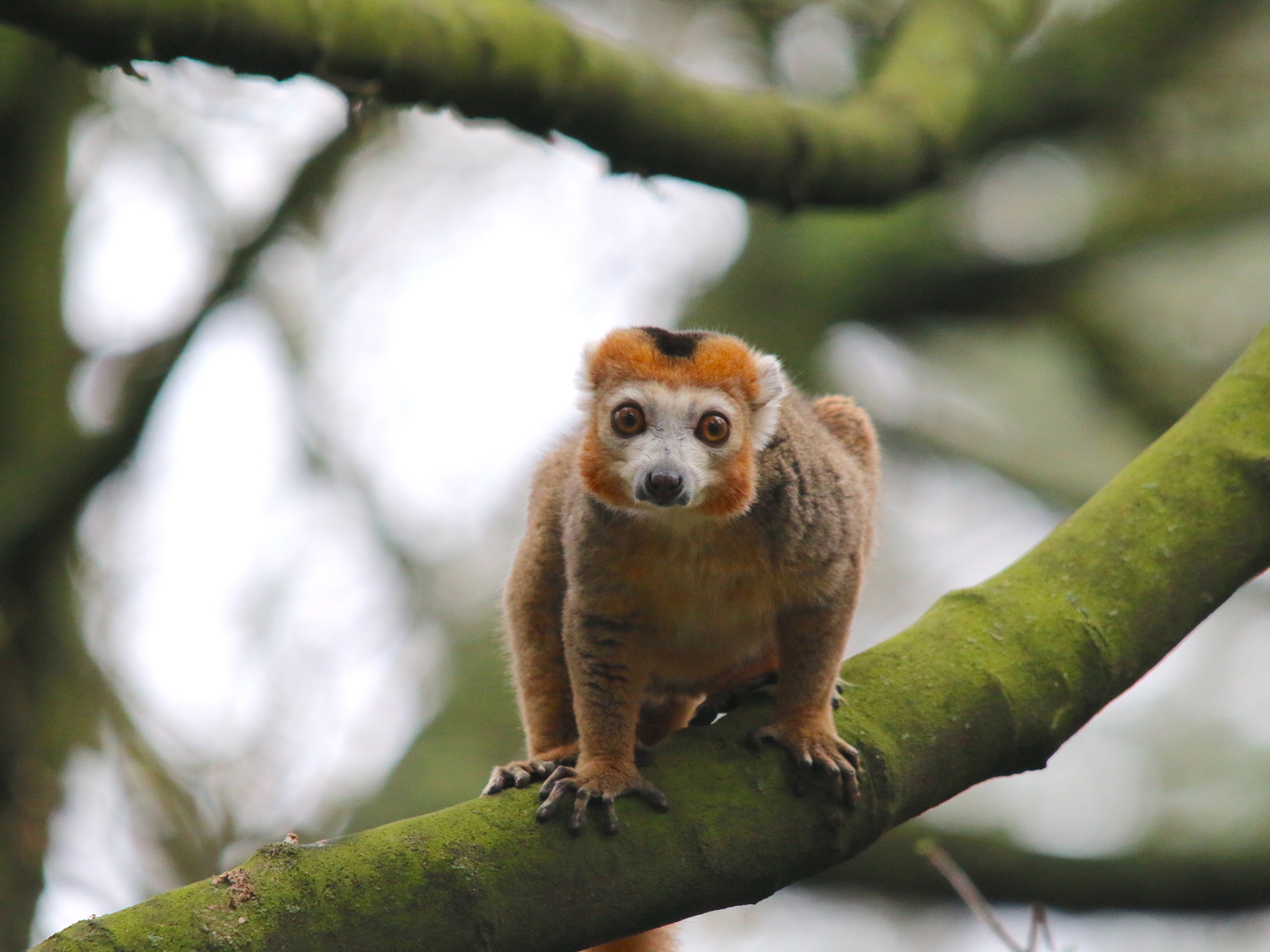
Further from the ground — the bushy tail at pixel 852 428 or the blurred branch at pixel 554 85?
the blurred branch at pixel 554 85

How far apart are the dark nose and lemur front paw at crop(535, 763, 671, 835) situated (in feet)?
2.73

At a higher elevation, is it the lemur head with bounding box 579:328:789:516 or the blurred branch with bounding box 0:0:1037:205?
the blurred branch with bounding box 0:0:1037:205

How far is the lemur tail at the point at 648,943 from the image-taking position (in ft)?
14.9

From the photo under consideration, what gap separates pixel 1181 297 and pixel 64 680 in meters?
8.30

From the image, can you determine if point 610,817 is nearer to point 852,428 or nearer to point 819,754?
point 819,754

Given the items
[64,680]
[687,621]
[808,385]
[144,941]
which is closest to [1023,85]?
[808,385]

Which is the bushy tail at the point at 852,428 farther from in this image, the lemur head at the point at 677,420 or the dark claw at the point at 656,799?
the dark claw at the point at 656,799

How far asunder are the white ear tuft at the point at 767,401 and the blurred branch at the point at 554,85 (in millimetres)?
1180

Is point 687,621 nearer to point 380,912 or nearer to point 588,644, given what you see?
point 588,644

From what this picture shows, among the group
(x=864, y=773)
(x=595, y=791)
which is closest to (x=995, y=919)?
(x=864, y=773)

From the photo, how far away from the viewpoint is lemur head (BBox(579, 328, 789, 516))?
416 cm

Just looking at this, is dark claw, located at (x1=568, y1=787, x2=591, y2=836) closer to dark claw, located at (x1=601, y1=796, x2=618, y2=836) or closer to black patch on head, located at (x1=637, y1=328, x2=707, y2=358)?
dark claw, located at (x1=601, y1=796, x2=618, y2=836)

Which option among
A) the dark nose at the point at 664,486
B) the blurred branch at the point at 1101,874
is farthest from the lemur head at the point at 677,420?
the blurred branch at the point at 1101,874

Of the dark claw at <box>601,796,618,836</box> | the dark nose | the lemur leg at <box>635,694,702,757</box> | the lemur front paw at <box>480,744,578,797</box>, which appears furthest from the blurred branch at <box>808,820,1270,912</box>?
the dark claw at <box>601,796,618,836</box>
